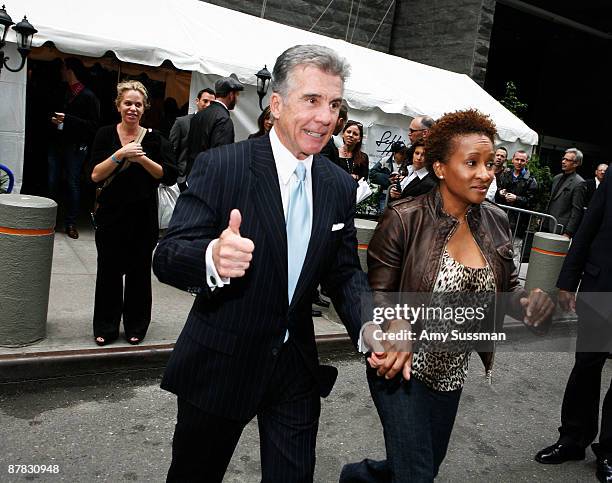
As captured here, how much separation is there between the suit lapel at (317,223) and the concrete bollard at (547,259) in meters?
6.63

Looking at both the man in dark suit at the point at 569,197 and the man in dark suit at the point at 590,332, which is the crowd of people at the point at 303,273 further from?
the man in dark suit at the point at 569,197

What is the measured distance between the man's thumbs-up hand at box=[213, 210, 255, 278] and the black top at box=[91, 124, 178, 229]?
3031mm

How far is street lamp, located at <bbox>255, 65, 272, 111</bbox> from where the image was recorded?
29.9 feet

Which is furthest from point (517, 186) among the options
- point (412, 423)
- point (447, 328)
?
point (412, 423)

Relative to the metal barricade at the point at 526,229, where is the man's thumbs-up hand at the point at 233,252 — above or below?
above

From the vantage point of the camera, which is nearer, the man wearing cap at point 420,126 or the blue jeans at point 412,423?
the blue jeans at point 412,423

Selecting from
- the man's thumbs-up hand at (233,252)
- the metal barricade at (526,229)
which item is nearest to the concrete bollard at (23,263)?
the man's thumbs-up hand at (233,252)

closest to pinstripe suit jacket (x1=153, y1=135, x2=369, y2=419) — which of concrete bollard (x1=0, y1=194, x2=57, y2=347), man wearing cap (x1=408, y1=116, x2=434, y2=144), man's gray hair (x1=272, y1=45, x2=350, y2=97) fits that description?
man's gray hair (x1=272, y1=45, x2=350, y2=97)

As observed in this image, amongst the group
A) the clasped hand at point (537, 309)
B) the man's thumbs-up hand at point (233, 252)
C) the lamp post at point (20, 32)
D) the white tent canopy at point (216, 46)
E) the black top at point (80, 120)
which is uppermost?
the white tent canopy at point (216, 46)

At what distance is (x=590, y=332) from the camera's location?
13.7 ft

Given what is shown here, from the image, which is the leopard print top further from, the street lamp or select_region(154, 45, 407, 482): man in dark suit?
the street lamp

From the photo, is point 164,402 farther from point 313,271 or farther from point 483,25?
point 483,25

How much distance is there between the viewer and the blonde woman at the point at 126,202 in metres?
4.74

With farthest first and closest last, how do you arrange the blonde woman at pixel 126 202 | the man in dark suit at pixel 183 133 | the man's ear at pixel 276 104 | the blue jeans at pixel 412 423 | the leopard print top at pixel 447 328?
the man in dark suit at pixel 183 133 < the blonde woman at pixel 126 202 < the leopard print top at pixel 447 328 < the blue jeans at pixel 412 423 < the man's ear at pixel 276 104
